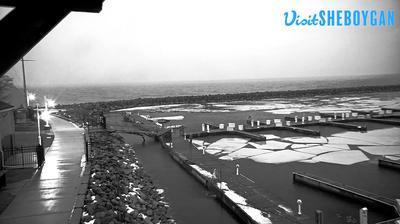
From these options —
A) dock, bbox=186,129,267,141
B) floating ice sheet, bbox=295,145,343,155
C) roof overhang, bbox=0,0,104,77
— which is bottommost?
floating ice sheet, bbox=295,145,343,155

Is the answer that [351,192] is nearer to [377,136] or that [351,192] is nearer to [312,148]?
[312,148]

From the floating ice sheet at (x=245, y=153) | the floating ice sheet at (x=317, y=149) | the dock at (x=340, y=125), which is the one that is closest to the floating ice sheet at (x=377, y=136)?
the dock at (x=340, y=125)

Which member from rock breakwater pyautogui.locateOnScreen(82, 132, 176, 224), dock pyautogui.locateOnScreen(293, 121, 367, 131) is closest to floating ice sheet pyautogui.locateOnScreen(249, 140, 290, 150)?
dock pyautogui.locateOnScreen(293, 121, 367, 131)

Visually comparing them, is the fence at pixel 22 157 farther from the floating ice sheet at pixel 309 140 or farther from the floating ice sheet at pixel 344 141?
the floating ice sheet at pixel 344 141

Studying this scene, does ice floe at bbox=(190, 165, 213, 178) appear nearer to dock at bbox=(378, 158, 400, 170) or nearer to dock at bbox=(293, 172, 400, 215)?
dock at bbox=(293, 172, 400, 215)

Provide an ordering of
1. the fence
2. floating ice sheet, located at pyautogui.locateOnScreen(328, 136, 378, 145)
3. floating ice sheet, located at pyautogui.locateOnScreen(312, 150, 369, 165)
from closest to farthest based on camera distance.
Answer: the fence
floating ice sheet, located at pyautogui.locateOnScreen(312, 150, 369, 165)
floating ice sheet, located at pyautogui.locateOnScreen(328, 136, 378, 145)

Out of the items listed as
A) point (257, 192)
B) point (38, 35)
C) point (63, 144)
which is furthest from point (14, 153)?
point (38, 35)
